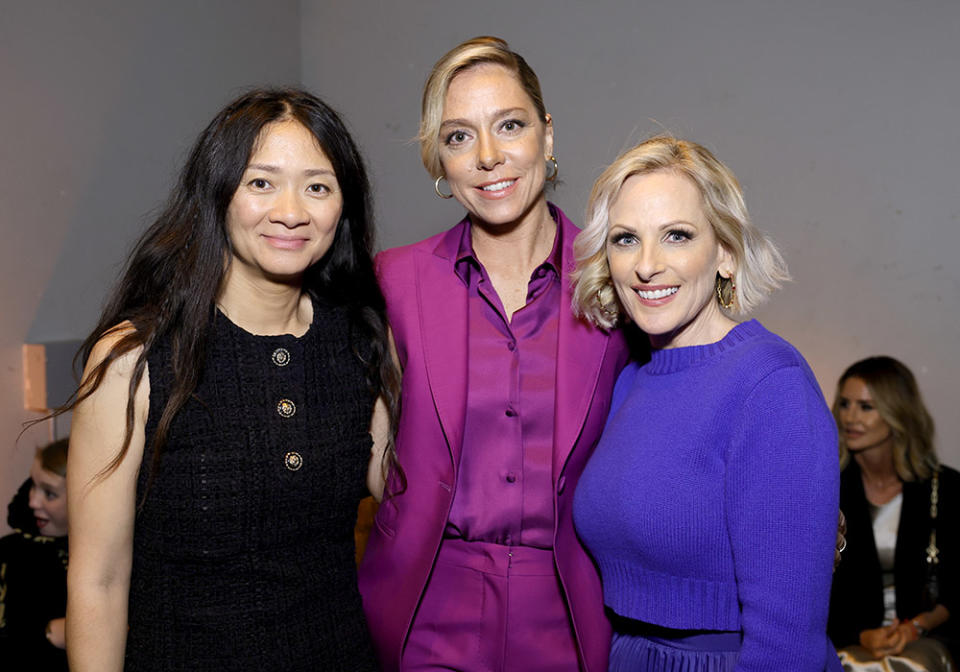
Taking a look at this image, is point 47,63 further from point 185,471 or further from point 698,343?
point 698,343

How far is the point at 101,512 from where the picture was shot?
1639mm

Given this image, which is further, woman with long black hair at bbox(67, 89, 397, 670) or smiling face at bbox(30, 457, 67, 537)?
smiling face at bbox(30, 457, 67, 537)

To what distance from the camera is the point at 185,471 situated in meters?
1.68

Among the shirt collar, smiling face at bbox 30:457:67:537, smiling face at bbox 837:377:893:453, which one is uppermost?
the shirt collar

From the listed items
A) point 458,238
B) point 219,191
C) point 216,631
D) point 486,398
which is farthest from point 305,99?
point 216,631

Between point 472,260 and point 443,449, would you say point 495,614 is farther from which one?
point 472,260

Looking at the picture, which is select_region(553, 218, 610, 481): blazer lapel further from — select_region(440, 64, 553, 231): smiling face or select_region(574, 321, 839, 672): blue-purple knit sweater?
select_region(440, 64, 553, 231): smiling face

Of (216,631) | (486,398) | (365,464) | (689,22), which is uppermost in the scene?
(689,22)

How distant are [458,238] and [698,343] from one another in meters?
0.67

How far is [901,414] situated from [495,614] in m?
2.28

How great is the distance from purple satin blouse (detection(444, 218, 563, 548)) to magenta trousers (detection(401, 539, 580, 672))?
4cm

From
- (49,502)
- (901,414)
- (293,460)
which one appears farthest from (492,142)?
(901,414)

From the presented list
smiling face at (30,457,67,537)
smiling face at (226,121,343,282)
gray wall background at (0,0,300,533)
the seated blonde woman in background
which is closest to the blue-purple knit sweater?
smiling face at (226,121,343,282)

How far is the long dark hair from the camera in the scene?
65.9 inches
